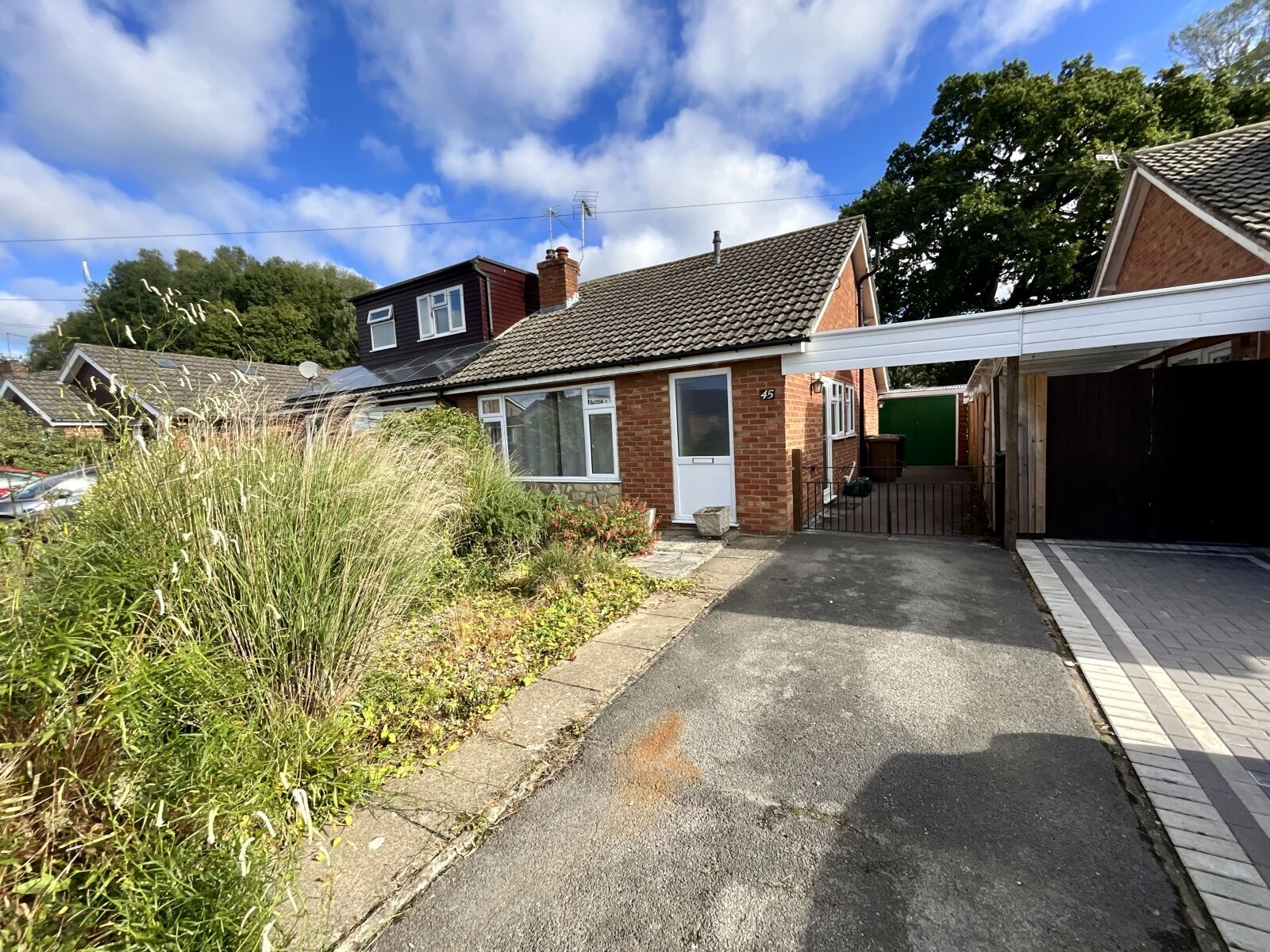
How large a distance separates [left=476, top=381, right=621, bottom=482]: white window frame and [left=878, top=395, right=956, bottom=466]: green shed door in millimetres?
14103

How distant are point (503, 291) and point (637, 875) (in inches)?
578

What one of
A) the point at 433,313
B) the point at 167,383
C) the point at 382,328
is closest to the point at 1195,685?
the point at 167,383

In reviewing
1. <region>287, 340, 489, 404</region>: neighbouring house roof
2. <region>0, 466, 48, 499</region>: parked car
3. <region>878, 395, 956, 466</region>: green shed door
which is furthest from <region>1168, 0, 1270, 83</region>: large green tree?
<region>0, 466, 48, 499</region>: parked car

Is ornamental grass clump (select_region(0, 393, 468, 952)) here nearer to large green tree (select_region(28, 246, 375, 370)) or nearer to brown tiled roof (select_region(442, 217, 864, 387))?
brown tiled roof (select_region(442, 217, 864, 387))

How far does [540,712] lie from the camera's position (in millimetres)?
3322

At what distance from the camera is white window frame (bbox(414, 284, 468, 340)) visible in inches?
582

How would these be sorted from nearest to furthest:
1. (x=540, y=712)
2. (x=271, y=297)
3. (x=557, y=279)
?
(x=540, y=712) < (x=557, y=279) < (x=271, y=297)

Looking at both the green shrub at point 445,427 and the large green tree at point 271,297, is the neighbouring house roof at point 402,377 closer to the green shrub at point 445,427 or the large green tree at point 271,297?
the green shrub at point 445,427

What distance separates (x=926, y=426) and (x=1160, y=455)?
14.7 m

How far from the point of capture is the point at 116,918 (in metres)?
1.60

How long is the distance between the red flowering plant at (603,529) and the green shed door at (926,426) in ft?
51.5

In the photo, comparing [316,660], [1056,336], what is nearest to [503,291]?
[1056,336]

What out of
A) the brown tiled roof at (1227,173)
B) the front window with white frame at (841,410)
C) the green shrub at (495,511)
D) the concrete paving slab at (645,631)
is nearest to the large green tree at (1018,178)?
the front window with white frame at (841,410)

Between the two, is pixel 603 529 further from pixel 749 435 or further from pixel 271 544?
pixel 271 544
